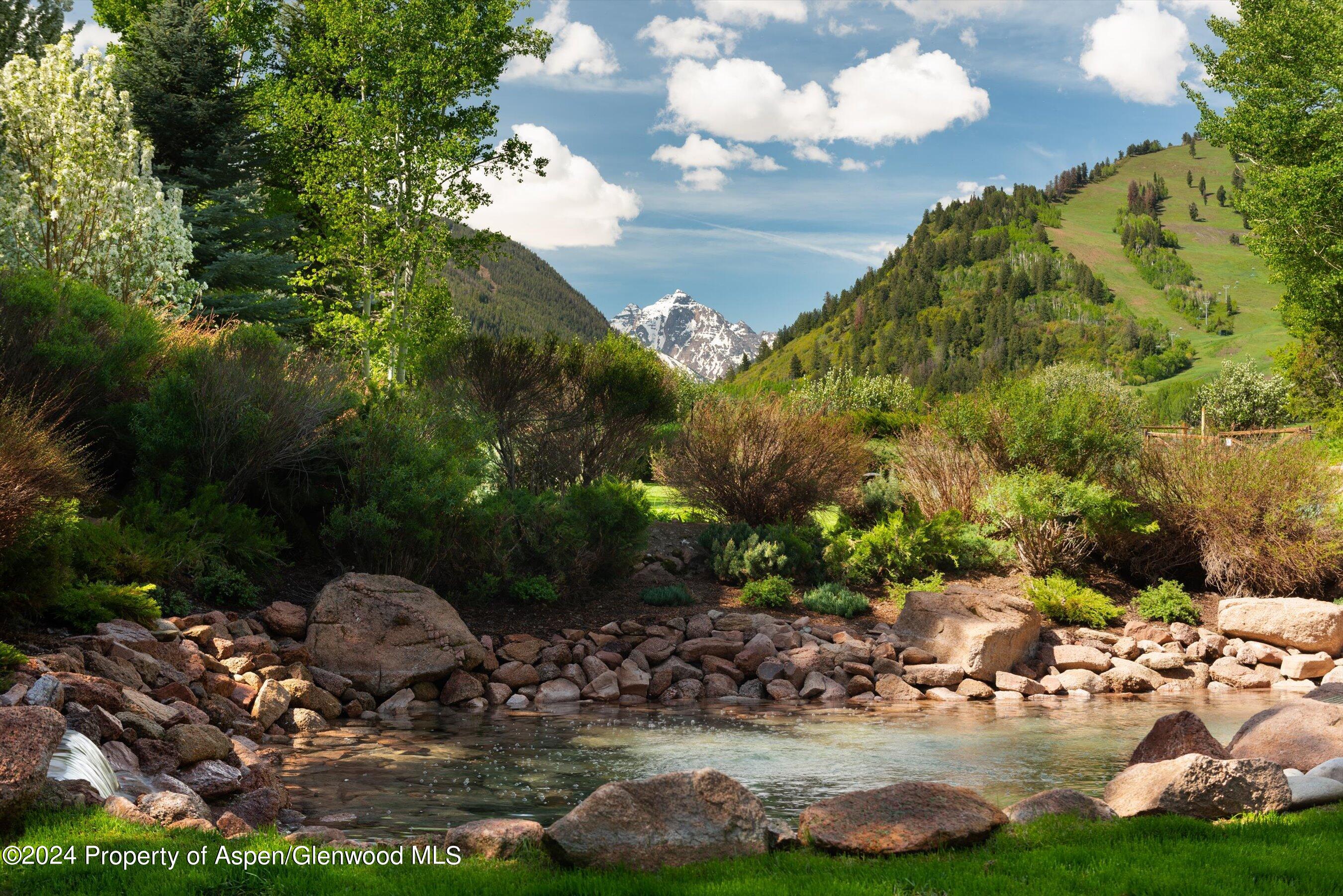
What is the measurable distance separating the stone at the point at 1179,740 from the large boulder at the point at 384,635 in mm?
5804

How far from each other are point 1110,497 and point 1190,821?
870 cm

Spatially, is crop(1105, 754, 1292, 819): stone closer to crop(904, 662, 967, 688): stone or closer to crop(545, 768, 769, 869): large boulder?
crop(545, 768, 769, 869): large boulder

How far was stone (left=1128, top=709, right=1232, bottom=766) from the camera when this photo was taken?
543 cm

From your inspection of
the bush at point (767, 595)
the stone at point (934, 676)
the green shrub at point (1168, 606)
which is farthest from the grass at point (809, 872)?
the green shrub at point (1168, 606)

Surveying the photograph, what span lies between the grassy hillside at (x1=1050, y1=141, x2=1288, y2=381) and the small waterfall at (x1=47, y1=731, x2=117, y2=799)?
130 metres

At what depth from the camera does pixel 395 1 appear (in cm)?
2091

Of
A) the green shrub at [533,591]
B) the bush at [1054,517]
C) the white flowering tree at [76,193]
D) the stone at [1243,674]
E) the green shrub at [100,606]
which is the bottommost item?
the stone at [1243,674]

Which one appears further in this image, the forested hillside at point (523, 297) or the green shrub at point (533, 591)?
the forested hillside at point (523, 297)

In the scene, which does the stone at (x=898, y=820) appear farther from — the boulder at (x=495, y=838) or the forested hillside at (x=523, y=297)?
the forested hillside at (x=523, y=297)

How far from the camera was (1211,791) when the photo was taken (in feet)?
14.3

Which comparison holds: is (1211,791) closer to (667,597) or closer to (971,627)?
(971,627)

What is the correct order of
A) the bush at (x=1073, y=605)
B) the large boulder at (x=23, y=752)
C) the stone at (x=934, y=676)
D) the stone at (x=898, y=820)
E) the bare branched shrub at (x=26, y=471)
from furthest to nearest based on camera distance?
1. the bush at (x=1073, y=605)
2. the stone at (x=934, y=676)
3. the bare branched shrub at (x=26, y=471)
4. the stone at (x=898, y=820)
5. the large boulder at (x=23, y=752)

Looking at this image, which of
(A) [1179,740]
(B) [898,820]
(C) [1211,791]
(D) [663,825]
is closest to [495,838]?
(D) [663,825]

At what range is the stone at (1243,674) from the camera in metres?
10.3
